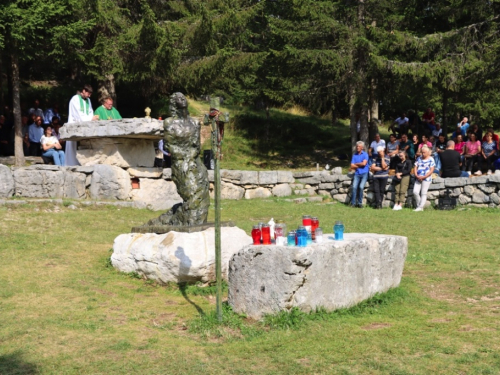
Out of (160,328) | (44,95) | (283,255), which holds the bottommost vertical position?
(160,328)

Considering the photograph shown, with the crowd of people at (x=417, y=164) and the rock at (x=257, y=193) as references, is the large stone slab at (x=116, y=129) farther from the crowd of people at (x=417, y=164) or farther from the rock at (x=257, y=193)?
the crowd of people at (x=417, y=164)

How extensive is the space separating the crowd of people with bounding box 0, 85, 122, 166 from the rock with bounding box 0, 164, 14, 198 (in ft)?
5.91

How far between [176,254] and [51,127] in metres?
11.5

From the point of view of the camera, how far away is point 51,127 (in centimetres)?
1772

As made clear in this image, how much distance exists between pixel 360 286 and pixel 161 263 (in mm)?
2619

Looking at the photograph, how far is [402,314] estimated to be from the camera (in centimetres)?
647

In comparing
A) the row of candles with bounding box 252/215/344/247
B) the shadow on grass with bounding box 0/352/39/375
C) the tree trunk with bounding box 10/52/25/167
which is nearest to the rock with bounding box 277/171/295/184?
the tree trunk with bounding box 10/52/25/167

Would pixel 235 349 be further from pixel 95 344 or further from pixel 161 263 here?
pixel 161 263

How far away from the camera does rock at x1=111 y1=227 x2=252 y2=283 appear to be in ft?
25.2

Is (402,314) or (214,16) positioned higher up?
(214,16)

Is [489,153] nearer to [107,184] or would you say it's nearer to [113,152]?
[113,152]

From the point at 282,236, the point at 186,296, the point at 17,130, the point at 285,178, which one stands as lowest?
the point at 186,296

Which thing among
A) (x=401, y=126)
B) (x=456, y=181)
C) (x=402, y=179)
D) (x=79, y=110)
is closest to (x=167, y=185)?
(x=79, y=110)

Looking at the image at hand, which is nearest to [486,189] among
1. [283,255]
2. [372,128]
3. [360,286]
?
[372,128]
